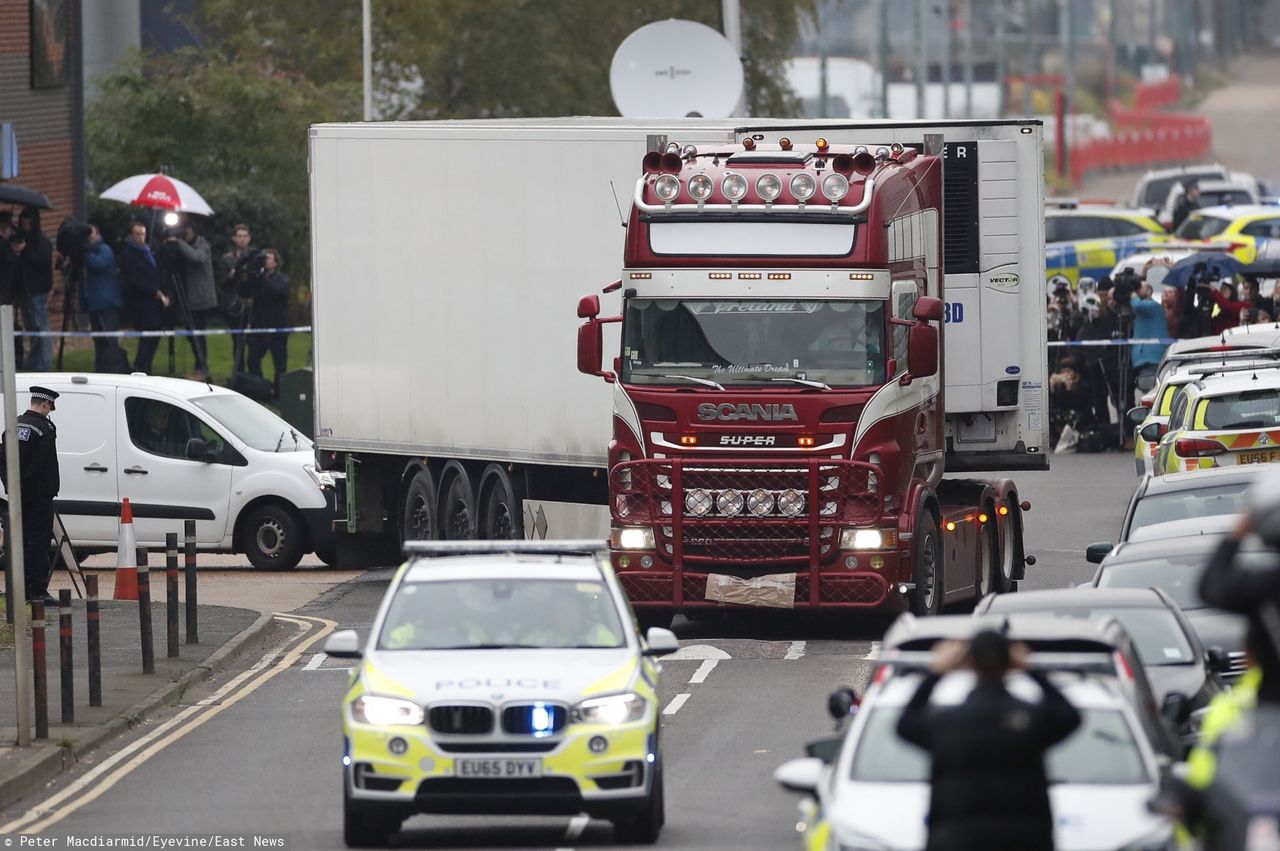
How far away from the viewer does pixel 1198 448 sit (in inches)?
989

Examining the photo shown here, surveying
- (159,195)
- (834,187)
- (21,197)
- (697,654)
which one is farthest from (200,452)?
(159,195)

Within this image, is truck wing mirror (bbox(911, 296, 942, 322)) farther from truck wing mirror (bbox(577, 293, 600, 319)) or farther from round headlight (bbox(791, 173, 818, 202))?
truck wing mirror (bbox(577, 293, 600, 319))

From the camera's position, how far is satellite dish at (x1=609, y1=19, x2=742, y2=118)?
32594 millimetres

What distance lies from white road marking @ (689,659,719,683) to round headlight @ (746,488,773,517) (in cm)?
111

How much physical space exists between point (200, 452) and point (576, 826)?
44.5ft

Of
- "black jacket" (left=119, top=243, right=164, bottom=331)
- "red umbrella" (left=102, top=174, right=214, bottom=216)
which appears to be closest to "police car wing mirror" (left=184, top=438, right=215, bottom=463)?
"black jacket" (left=119, top=243, right=164, bottom=331)

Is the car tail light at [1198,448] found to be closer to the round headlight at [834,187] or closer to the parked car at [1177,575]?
the round headlight at [834,187]

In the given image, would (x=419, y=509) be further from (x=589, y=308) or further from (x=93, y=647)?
(x=93, y=647)

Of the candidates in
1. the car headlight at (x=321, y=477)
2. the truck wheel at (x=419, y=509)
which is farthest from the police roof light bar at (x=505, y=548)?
the car headlight at (x=321, y=477)

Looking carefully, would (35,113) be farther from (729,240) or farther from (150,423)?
(729,240)

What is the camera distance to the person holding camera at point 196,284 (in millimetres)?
36938

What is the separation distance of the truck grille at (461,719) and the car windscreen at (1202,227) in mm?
40102

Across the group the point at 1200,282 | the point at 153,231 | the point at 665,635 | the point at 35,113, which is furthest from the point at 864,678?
the point at 35,113

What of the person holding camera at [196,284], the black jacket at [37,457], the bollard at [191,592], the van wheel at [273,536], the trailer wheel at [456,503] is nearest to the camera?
the bollard at [191,592]
